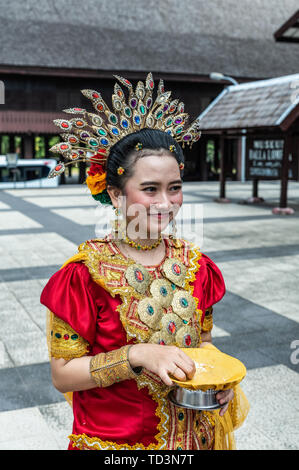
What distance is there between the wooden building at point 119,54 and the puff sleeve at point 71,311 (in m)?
21.7

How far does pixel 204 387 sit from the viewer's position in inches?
68.5

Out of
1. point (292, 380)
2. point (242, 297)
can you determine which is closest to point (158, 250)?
point (292, 380)

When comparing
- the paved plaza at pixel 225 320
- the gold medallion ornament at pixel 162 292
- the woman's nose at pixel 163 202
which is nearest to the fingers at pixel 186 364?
the gold medallion ornament at pixel 162 292

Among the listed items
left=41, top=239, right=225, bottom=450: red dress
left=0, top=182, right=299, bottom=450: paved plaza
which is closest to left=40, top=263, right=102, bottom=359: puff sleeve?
left=41, top=239, right=225, bottom=450: red dress

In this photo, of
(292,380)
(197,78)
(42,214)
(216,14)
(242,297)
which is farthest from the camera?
(216,14)

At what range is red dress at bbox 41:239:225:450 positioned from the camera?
190 centimetres

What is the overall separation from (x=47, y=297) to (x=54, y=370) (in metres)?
0.27

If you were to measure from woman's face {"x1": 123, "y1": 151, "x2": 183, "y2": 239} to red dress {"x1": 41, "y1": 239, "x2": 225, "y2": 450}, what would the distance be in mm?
215

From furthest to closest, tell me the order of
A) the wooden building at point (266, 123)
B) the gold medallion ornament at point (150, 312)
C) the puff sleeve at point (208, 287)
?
the wooden building at point (266, 123), the puff sleeve at point (208, 287), the gold medallion ornament at point (150, 312)

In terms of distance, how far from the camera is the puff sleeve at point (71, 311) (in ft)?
6.17

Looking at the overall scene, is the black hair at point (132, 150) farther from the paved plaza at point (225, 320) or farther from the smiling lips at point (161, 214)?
the paved plaza at point (225, 320)

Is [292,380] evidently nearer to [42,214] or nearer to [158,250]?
[158,250]

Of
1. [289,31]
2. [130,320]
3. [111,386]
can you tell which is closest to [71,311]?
[130,320]

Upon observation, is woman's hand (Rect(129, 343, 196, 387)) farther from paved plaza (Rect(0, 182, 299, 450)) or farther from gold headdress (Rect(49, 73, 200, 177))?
paved plaza (Rect(0, 182, 299, 450))
